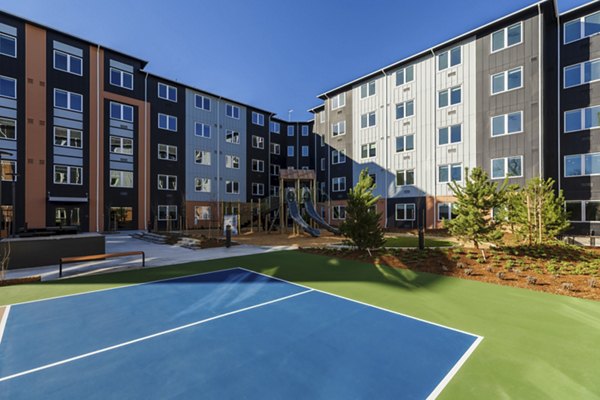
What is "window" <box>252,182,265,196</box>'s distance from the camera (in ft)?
136

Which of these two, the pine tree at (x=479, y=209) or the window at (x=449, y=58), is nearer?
the pine tree at (x=479, y=209)

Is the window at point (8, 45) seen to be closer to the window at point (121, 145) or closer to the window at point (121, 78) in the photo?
the window at point (121, 78)

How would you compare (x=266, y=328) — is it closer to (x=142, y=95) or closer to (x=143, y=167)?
(x=143, y=167)

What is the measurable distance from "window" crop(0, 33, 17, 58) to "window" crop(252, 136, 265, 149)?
25.3 m

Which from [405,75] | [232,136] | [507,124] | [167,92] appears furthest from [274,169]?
[507,124]

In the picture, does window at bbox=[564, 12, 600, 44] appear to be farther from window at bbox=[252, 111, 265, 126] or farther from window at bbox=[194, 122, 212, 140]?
window at bbox=[194, 122, 212, 140]

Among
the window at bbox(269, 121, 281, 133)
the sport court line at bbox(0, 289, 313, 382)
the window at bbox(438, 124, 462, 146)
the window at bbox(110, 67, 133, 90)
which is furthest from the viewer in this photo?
the window at bbox(269, 121, 281, 133)

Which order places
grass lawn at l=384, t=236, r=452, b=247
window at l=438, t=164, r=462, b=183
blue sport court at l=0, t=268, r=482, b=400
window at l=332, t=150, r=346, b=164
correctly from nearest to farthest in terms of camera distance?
blue sport court at l=0, t=268, r=482, b=400 → grass lawn at l=384, t=236, r=452, b=247 → window at l=438, t=164, r=462, b=183 → window at l=332, t=150, r=346, b=164

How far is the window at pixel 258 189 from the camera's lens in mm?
41553

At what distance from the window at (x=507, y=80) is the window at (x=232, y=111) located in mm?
30201

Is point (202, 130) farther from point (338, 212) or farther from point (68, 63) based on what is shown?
point (338, 212)

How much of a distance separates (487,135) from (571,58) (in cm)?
811

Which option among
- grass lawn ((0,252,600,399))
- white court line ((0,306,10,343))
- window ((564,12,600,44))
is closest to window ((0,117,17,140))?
grass lawn ((0,252,600,399))

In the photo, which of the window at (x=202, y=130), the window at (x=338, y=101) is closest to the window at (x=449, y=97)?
the window at (x=338, y=101)
